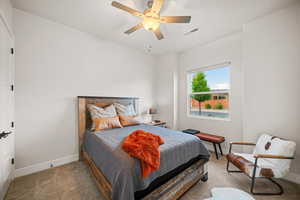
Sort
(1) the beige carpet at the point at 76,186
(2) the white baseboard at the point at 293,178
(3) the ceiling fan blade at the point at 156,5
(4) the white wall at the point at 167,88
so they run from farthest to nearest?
(4) the white wall at the point at 167,88 → (2) the white baseboard at the point at 293,178 → (1) the beige carpet at the point at 76,186 → (3) the ceiling fan blade at the point at 156,5

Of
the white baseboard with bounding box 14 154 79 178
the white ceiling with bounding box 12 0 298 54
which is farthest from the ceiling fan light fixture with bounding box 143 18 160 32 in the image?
the white baseboard with bounding box 14 154 79 178

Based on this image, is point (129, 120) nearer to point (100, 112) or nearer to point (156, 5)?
point (100, 112)

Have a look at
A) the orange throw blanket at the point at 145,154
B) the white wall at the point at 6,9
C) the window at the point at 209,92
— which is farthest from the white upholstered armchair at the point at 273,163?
the white wall at the point at 6,9

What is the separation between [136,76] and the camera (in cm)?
376

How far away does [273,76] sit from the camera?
2115mm

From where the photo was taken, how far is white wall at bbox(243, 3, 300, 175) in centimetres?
193

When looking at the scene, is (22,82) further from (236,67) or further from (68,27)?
(236,67)

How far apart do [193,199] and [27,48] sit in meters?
3.59

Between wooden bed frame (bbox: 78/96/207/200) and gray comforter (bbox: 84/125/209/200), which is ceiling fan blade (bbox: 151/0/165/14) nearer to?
gray comforter (bbox: 84/125/209/200)

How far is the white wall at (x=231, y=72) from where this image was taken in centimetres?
277

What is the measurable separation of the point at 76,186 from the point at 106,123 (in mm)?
1084

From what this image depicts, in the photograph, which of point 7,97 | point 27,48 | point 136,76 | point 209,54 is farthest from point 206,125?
point 27,48

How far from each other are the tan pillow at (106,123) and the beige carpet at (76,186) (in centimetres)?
82

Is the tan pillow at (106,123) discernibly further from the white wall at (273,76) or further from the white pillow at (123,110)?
the white wall at (273,76)
